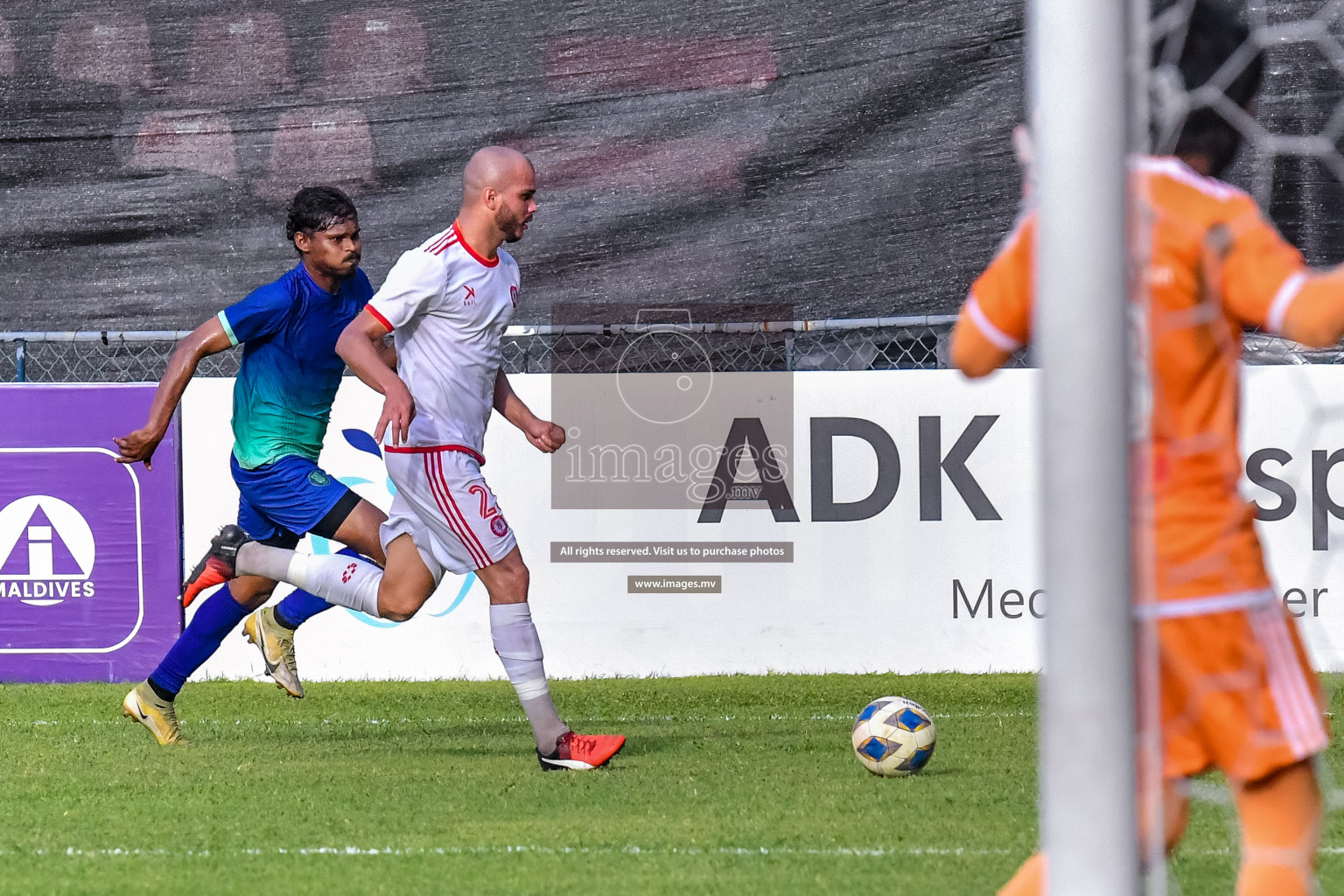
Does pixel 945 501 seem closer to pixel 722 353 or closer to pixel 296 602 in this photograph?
pixel 722 353

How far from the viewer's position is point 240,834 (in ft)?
12.9

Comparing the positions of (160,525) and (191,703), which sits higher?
(160,525)

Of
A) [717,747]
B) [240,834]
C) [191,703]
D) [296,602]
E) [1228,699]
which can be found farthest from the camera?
[191,703]

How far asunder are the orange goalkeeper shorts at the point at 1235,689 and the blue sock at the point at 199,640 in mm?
4080

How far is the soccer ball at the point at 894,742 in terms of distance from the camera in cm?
466

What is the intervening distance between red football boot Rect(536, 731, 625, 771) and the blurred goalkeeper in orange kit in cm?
278

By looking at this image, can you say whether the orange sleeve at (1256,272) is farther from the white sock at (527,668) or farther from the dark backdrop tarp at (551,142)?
the dark backdrop tarp at (551,142)

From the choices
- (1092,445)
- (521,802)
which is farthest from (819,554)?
(1092,445)

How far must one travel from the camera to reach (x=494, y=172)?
16.4 feet

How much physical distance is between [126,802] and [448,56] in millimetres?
4720

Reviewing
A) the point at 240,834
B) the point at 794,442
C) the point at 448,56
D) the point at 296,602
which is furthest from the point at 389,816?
the point at 448,56

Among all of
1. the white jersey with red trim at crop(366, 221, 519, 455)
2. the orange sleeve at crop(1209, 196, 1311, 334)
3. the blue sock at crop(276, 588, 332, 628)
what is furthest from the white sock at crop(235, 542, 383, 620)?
the orange sleeve at crop(1209, 196, 1311, 334)

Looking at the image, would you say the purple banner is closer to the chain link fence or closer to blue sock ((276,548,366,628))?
the chain link fence

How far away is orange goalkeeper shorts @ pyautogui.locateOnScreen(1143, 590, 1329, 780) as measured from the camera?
2158 mm
